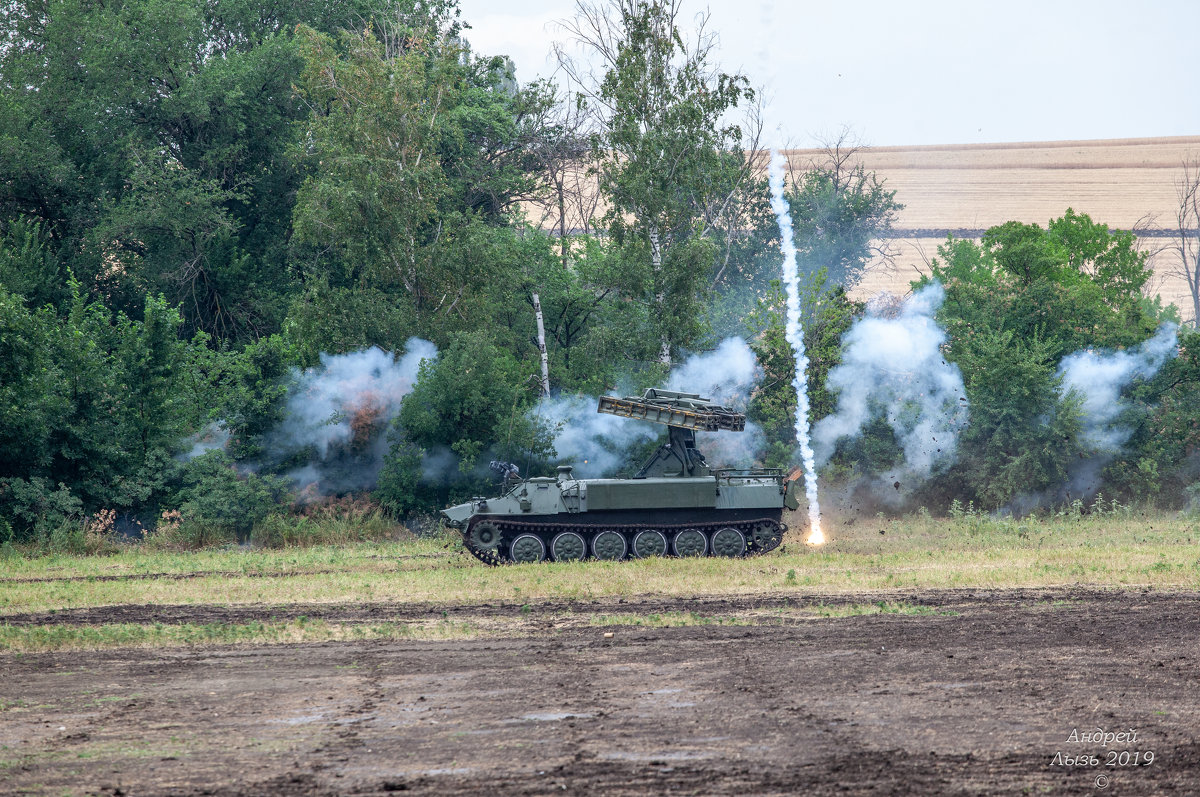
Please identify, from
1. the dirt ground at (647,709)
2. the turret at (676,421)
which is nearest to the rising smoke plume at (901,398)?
the turret at (676,421)

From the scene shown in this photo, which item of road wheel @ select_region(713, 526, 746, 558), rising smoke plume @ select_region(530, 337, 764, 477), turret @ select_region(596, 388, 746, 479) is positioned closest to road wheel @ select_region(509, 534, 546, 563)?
turret @ select_region(596, 388, 746, 479)

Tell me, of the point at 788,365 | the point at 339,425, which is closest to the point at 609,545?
the point at 339,425

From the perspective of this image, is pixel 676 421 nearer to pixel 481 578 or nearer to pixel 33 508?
pixel 481 578

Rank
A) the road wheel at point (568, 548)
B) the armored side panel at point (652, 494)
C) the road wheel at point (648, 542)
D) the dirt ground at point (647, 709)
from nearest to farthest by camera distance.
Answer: the dirt ground at point (647, 709) < the armored side panel at point (652, 494) < the road wheel at point (568, 548) < the road wheel at point (648, 542)

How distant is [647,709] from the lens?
10820 millimetres

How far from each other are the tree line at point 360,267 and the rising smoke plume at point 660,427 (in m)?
0.51

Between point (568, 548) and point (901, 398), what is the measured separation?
13.4m

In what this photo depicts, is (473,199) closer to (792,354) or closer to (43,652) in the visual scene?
(792,354)

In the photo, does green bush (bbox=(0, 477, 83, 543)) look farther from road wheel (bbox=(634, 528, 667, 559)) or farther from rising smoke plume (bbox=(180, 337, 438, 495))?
road wheel (bbox=(634, 528, 667, 559))

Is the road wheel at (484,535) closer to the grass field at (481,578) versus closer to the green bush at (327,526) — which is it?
the grass field at (481,578)

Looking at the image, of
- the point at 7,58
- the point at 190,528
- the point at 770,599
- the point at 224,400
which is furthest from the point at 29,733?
the point at 7,58

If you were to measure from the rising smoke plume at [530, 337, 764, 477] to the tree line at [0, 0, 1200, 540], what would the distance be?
0.51 m

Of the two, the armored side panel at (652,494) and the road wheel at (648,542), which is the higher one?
the armored side panel at (652,494)

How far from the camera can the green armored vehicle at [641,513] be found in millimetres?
21938
